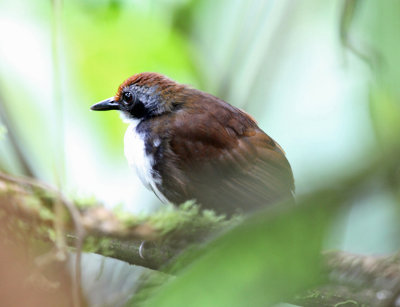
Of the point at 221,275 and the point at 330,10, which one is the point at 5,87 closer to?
the point at 330,10

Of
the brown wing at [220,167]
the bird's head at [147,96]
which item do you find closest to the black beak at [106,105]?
the bird's head at [147,96]

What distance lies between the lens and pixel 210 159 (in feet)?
7.64

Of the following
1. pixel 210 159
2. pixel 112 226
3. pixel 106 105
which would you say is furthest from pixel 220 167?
pixel 112 226

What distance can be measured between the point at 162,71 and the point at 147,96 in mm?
328

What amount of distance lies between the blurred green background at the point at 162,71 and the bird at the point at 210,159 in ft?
0.79

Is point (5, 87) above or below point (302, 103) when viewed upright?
below

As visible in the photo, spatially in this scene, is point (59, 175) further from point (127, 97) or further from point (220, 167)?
point (127, 97)

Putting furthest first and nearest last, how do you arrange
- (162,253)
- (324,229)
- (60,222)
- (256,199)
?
(256,199), (162,253), (60,222), (324,229)

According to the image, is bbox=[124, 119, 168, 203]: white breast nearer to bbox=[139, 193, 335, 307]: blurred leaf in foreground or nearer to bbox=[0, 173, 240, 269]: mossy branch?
bbox=[0, 173, 240, 269]: mossy branch

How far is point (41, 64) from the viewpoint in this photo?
131 inches

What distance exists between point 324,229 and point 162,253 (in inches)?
40.0

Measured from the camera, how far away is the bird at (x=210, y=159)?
91.4 inches

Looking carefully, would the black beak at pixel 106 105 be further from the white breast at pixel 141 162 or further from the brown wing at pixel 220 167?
the brown wing at pixel 220 167

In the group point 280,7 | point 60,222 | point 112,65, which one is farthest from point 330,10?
point 60,222
